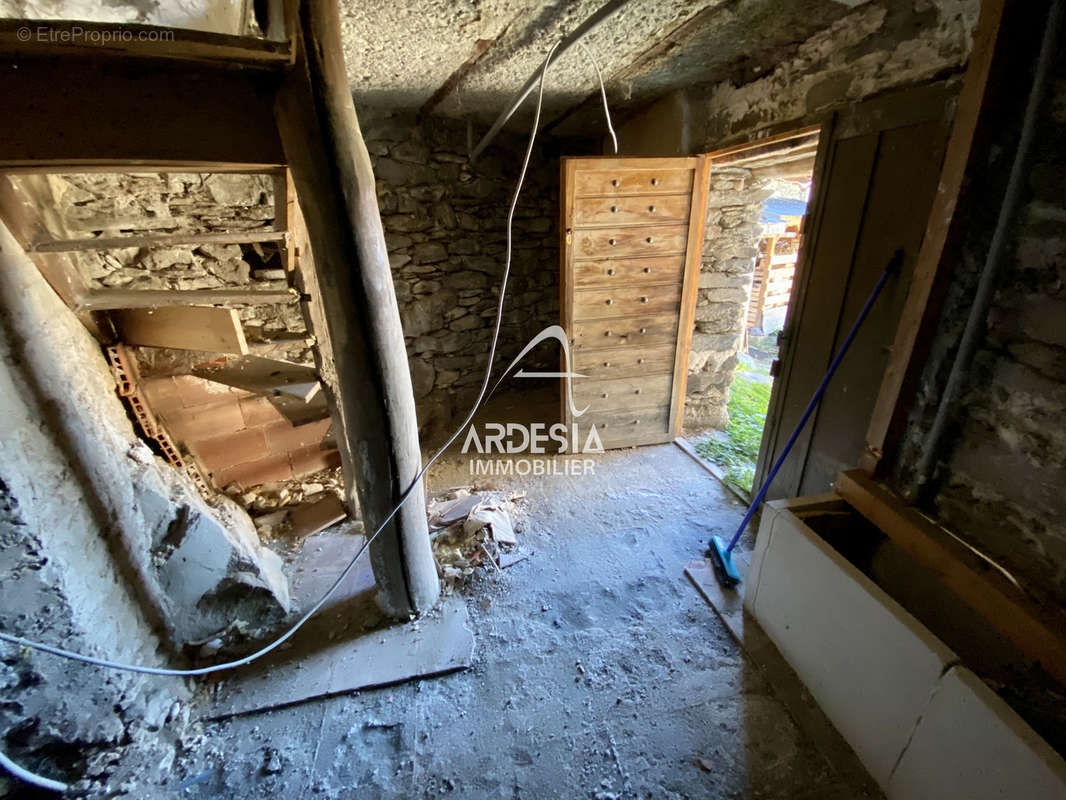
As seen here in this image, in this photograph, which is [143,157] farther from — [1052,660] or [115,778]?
[1052,660]

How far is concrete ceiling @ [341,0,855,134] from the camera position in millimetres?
1545

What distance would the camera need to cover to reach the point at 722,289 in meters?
2.99

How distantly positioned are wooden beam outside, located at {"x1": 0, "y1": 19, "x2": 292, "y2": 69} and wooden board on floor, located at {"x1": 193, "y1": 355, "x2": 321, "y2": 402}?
1256 millimetres

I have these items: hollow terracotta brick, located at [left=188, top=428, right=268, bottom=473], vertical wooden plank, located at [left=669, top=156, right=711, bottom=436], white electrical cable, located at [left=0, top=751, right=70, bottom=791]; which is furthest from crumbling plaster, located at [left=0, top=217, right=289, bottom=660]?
vertical wooden plank, located at [left=669, top=156, right=711, bottom=436]

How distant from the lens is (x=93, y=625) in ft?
4.13

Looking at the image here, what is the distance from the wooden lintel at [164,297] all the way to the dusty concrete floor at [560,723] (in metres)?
1.51

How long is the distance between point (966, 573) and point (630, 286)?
2.01 meters

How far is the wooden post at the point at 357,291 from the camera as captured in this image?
3.78 feet

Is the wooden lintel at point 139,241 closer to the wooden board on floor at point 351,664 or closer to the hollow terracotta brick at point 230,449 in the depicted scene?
the hollow terracotta brick at point 230,449

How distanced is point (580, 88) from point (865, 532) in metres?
2.60

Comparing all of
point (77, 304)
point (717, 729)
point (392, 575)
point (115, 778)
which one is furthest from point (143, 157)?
point (717, 729)

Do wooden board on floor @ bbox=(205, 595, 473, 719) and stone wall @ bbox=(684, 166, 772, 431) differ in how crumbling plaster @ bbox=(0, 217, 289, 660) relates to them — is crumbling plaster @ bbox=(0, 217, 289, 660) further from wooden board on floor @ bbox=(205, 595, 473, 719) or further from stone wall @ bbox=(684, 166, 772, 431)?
stone wall @ bbox=(684, 166, 772, 431)

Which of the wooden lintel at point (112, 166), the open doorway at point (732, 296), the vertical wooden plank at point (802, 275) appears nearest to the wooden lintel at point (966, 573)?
the vertical wooden plank at point (802, 275)

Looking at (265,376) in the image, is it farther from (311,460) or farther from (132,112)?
→ (132,112)
